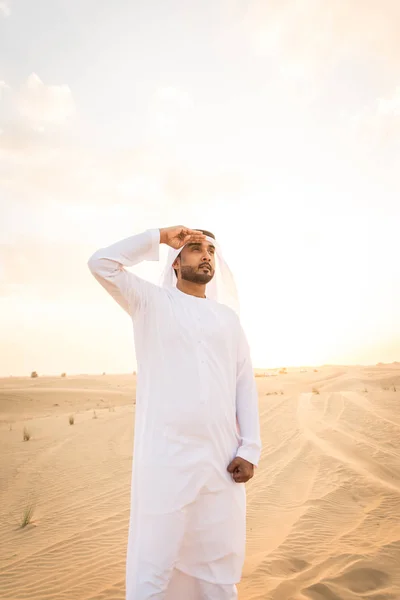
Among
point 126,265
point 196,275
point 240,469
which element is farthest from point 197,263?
point 240,469

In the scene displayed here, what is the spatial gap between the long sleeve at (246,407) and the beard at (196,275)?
435 mm

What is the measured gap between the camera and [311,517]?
5125 millimetres

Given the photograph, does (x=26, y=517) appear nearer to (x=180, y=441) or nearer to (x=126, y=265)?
(x=180, y=441)

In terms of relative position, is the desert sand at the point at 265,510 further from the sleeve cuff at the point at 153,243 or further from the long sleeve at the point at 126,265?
the sleeve cuff at the point at 153,243

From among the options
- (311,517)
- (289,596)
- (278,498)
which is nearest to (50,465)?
(278,498)

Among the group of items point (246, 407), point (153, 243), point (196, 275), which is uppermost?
point (153, 243)

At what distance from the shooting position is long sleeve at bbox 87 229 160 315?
2.37 metres

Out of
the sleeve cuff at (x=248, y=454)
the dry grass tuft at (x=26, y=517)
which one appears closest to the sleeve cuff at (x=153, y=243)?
the sleeve cuff at (x=248, y=454)

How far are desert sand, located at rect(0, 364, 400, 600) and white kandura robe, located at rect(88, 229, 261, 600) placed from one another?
5.02 ft

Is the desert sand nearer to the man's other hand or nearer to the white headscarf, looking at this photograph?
the man's other hand

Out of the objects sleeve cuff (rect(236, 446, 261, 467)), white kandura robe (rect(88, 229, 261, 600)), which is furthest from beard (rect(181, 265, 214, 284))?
sleeve cuff (rect(236, 446, 261, 467))

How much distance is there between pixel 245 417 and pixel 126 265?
47.5 inches

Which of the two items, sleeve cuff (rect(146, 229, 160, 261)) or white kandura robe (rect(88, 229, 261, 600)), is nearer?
white kandura robe (rect(88, 229, 261, 600))

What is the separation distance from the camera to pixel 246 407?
263 centimetres
